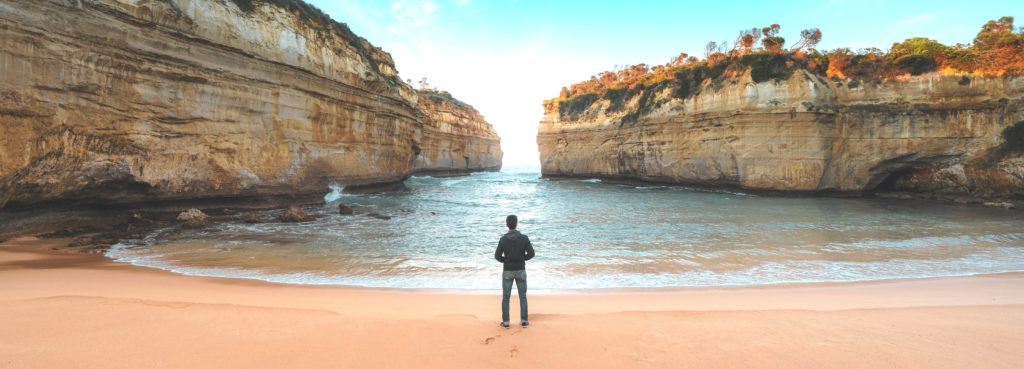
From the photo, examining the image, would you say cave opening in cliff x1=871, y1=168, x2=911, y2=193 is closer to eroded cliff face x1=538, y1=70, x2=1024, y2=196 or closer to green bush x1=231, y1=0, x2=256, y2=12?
eroded cliff face x1=538, y1=70, x2=1024, y2=196

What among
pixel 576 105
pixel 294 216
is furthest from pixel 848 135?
pixel 294 216

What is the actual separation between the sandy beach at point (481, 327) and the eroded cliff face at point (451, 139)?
3787cm

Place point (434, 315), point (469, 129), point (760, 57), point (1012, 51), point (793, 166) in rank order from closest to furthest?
point (434, 315), point (1012, 51), point (793, 166), point (760, 57), point (469, 129)

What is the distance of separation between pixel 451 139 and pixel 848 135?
38980 mm

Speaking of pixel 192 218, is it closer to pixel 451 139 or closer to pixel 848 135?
pixel 848 135

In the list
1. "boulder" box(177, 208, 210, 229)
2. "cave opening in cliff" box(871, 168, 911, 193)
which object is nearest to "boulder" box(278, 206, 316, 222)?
"boulder" box(177, 208, 210, 229)

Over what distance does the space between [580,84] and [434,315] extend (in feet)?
131

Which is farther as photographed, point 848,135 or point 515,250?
point 848,135

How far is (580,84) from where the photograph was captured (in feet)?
138

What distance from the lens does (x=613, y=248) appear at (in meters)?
9.53

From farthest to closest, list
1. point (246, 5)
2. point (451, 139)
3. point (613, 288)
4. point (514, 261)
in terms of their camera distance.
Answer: point (451, 139)
point (246, 5)
point (613, 288)
point (514, 261)

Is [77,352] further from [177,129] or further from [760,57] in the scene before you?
[760,57]

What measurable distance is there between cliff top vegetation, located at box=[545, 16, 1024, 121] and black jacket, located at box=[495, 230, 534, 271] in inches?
934

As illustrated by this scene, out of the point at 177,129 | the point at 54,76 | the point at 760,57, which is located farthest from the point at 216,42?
the point at 760,57
